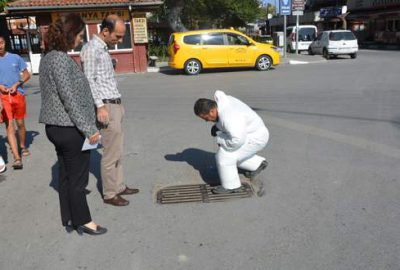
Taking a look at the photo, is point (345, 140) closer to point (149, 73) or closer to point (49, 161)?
point (49, 161)

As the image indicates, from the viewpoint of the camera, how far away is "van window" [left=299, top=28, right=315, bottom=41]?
28.1m

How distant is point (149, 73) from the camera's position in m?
18.5

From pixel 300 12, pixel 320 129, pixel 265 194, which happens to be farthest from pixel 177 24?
pixel 265 194

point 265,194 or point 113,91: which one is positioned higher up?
point 113,91

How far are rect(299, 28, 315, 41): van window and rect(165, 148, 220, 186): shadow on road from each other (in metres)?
24.0

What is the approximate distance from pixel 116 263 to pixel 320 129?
15.5 ft

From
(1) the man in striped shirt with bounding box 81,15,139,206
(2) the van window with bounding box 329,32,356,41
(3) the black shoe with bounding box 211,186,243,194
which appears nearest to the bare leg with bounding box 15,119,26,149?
(1) the man in striped shirt with bounding box 81,15,139,206

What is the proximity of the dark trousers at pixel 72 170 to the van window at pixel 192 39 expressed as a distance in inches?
538

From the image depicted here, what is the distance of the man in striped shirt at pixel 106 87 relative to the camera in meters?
3.67

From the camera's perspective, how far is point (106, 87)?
12.4ft

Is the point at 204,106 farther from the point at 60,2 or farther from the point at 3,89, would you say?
the point at 60,2

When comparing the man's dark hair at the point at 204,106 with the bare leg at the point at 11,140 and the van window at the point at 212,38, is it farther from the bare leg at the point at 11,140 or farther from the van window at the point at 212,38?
the van window at the point at 212,38

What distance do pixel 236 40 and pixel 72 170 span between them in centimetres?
1431

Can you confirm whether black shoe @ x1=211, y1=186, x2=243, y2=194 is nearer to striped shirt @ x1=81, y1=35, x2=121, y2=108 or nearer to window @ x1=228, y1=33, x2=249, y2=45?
striped shirt @ x1=81, y1=35, x2=121, y2=108
